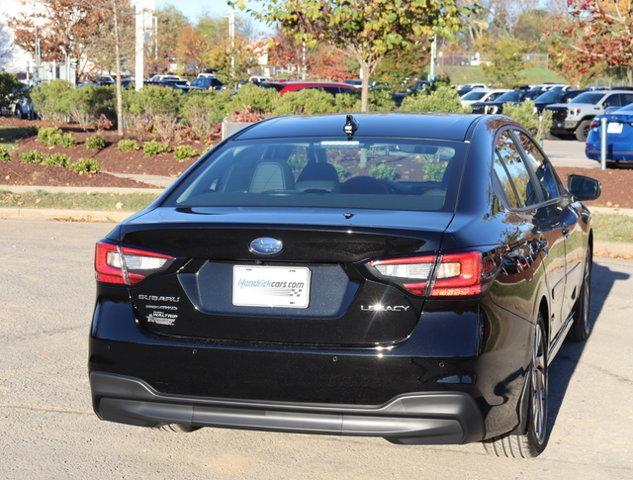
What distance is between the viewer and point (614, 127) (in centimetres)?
2117

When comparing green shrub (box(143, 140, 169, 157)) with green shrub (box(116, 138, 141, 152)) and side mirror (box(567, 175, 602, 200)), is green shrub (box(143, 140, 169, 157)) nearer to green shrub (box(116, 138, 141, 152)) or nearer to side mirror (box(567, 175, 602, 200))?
green shrub (box(116, 138, 141, 152))

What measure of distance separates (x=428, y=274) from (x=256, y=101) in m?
20.8

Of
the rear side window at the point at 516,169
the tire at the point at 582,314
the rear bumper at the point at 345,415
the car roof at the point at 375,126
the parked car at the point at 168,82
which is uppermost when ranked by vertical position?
the car roof at the point at 375,126

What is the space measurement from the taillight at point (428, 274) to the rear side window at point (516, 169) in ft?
A: 3.72

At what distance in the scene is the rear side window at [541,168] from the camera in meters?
6.62

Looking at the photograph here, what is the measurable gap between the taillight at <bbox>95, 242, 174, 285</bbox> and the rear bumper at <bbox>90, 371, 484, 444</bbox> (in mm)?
430

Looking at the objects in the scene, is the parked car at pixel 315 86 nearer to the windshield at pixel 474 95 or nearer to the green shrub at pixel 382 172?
the windshield at pixel 474 95

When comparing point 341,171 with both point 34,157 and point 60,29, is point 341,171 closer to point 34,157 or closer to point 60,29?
point 34,157

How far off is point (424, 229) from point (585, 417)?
2139 millimetres

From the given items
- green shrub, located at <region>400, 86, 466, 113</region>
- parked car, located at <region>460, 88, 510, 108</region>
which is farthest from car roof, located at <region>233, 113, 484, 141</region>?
parked car, located at <region>460, 88, 510, 108</region>

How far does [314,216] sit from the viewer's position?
15.8 ft

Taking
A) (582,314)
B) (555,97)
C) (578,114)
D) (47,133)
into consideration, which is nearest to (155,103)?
(47,133)

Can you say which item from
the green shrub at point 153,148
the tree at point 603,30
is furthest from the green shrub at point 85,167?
the tree at point 603,30

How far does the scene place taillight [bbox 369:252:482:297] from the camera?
14.9 feet
